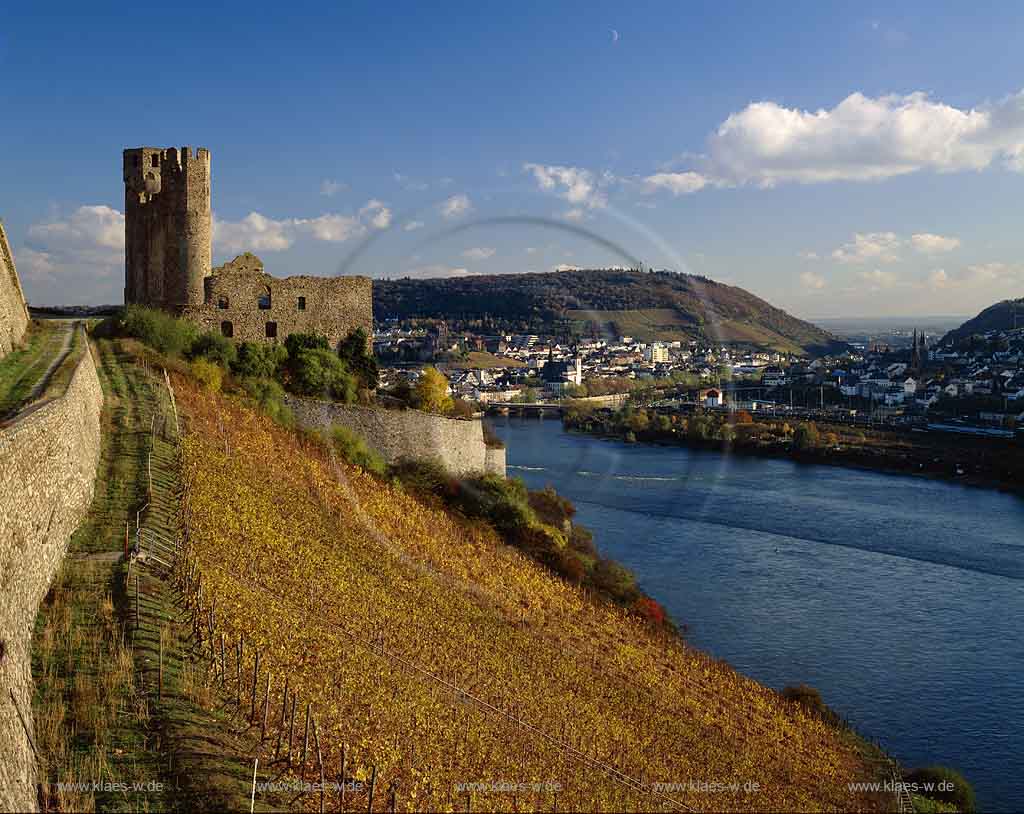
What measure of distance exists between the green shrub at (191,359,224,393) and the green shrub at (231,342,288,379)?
83 centimetres

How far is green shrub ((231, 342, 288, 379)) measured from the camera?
16.2 metres

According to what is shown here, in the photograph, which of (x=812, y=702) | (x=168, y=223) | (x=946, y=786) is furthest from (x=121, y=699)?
(x=168, y=223)

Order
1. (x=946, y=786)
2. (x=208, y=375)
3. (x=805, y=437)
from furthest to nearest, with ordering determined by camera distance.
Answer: (x=805, y=437), (x=208, y=375), (x=946, y=786)

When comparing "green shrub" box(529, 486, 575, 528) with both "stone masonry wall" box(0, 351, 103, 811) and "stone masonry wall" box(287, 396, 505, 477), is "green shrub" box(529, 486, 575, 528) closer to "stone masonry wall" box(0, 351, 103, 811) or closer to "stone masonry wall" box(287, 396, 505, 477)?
"stone masonry wall" box(287, 396, 505, 477)

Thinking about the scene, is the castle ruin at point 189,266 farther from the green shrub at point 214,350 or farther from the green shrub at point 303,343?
the green shrub at point 214,350

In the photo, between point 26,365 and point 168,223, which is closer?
point 26,365

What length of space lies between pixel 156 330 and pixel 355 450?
3.70 metres

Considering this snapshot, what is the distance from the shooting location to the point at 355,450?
15.5 m

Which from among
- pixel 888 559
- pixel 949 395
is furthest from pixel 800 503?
pixel 949 395

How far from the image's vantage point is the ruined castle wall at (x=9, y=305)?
12.2 meters

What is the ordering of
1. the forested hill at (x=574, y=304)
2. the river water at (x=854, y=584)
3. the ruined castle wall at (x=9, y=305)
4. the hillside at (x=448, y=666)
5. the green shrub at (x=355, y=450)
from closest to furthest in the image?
the hillside at (x=448, y=666) < the ruined castle wall at (x=9, y=305) < the river water at (x=854, y=584) < the green shrub at (x=355, y=450) < the forested hill at (x=574, y=304)

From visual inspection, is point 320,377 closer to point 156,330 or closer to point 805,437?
point 156,330

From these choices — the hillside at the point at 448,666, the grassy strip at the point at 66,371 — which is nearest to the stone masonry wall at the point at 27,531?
the grassy strip at the point at 66,371

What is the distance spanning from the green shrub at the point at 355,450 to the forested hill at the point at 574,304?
2810cm
